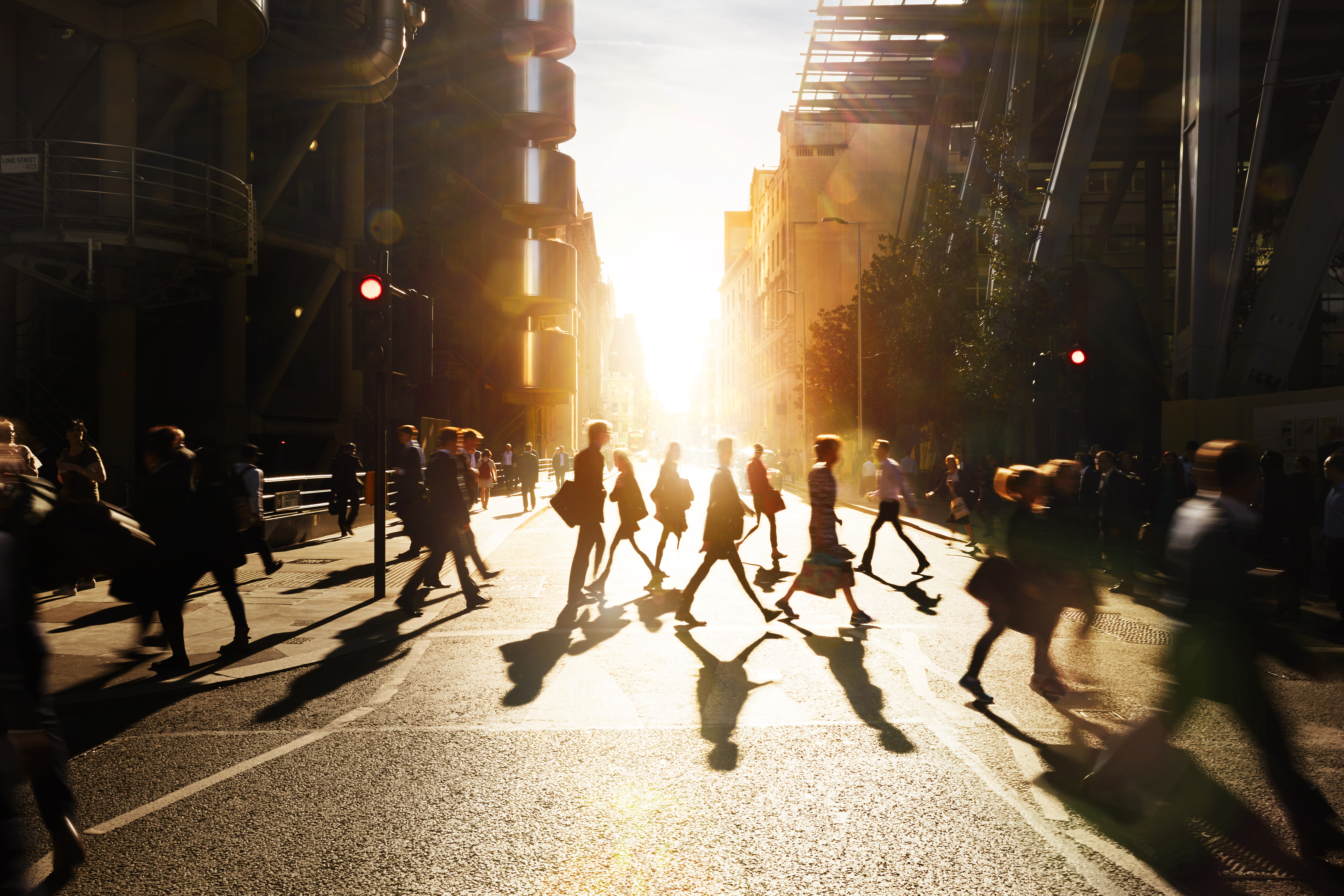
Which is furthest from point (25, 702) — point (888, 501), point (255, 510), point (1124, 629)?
point (888, 501)

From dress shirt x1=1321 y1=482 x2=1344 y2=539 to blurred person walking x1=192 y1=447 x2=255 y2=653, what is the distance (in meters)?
9.07

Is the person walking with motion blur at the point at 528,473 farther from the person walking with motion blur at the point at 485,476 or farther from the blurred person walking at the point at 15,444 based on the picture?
the blurred person walking at the point at 15,444

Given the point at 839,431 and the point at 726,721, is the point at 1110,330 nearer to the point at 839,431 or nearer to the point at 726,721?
the point at 839,431

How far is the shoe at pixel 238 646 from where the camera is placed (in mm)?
7891

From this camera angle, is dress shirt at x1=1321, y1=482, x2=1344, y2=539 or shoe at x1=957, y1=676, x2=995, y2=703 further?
dress shirt at x1=1321, y1=482, x2=1344, y2=539

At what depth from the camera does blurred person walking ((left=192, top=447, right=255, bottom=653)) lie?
→ 7.75 m

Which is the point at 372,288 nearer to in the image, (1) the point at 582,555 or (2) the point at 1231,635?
(1) the point at 582,555

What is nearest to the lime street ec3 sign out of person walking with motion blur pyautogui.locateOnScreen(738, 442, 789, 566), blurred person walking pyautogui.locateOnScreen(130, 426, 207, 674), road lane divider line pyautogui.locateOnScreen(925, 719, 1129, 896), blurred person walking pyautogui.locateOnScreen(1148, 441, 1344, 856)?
blurred person walking pyautogui.locateOnScreen(130, 426, 207, 674)

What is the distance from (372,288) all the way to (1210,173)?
16.8 metres

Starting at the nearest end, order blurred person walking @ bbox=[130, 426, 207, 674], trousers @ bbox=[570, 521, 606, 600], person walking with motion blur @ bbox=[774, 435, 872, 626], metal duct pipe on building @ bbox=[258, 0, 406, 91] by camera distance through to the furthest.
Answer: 1. blurred person walking @ bbox=[130, 426, 207, 674]
2. person walking with motion blur @ bbox=[774, 435, 872, 626]
3. trousers @ bbox=[570, 521, 606, 600]
4. metal duct pipe on building @ bbox=[258, 0, 406, 91]

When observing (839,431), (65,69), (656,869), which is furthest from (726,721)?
(839,431)

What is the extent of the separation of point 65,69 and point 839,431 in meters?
32.7

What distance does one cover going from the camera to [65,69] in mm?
24203

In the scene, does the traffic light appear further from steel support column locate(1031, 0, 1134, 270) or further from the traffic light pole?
steel support column locate(1031, 0, 1134, 270)
